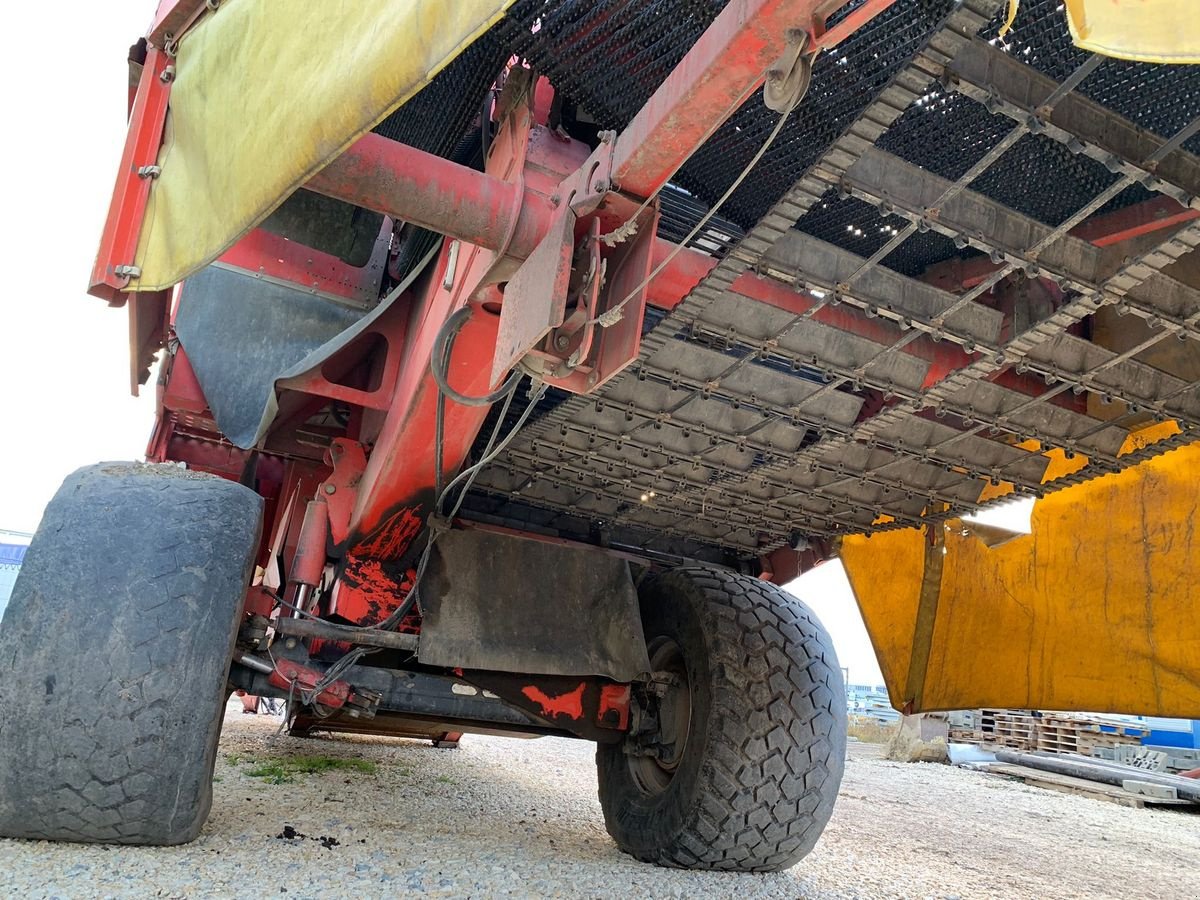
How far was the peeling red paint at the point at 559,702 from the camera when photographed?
3504mm

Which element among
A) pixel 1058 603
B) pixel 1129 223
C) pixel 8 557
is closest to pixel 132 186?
pixel 1129 223

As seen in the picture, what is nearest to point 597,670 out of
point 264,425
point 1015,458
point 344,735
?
point 264,425

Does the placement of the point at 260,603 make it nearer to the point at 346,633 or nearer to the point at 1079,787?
the point at 346,633

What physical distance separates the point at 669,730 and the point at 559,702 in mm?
509

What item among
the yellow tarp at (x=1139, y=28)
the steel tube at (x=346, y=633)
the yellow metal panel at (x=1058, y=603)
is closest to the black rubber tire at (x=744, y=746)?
the yellow metal panel at (x=1058, y=603)

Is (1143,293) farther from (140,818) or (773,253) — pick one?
(140,818)

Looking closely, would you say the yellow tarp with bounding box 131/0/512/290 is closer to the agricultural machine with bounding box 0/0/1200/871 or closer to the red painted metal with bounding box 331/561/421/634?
the agricultural machine with bounding box 0/0/1200/871

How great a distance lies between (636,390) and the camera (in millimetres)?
2883

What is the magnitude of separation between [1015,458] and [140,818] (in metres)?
3.20

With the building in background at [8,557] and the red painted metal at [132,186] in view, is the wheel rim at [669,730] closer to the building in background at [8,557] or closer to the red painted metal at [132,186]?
the red painted metal at [132,186]

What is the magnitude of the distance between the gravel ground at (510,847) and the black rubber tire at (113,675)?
14 centimetres

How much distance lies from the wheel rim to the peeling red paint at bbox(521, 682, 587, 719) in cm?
36

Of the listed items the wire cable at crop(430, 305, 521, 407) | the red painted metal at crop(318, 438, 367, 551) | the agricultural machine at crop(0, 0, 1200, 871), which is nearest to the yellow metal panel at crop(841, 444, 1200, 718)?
the agricultural machine at crop(0, 0, 1200, 871)

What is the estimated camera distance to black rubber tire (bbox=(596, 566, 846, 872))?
320 cm
